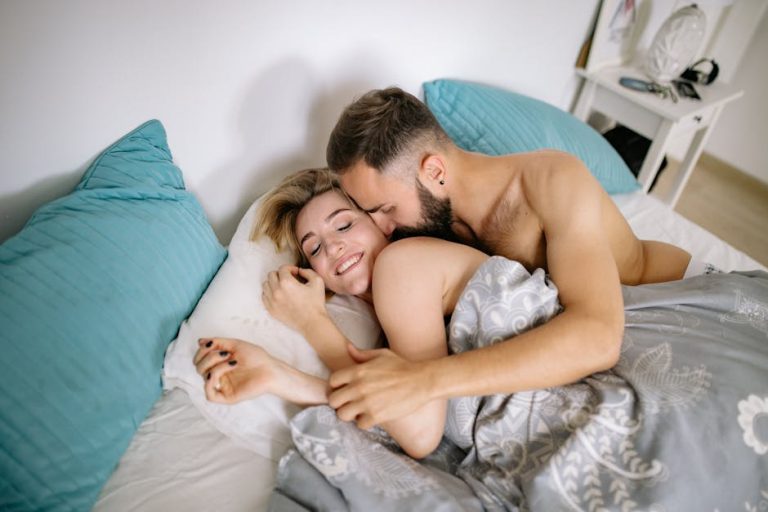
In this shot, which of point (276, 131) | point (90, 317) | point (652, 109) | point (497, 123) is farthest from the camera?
point (652, 109)

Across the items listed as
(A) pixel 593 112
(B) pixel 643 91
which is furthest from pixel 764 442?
(A) pixel 593 112

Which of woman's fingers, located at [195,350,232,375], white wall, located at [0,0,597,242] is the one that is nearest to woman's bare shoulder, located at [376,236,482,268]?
woman's fingers, located at [195,350,232,375]

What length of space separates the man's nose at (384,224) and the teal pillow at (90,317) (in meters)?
0.39

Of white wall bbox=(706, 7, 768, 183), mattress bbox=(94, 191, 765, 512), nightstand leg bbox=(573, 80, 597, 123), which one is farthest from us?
white wall bbox=(706, 7, 768, 183)

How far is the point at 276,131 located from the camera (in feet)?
4.15

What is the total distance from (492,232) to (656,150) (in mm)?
1217

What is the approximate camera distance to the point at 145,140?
3.25 ft

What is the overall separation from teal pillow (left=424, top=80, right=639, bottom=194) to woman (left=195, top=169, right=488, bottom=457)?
1.61 feet

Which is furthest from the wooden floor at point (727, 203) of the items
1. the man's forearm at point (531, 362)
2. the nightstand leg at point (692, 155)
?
the man's forearm at point (531, 362)

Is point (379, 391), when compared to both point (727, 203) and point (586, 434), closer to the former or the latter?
point (586, 434)

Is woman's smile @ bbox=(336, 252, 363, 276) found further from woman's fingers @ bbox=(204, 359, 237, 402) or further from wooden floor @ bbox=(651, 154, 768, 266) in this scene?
wooden floor @ bbox=(651, 154, 768, 266)

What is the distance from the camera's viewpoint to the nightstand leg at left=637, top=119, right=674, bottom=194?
72.3 inches

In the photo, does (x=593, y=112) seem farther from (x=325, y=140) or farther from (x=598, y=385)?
(x=598, y=385)

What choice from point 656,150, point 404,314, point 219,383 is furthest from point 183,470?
point 656,150
